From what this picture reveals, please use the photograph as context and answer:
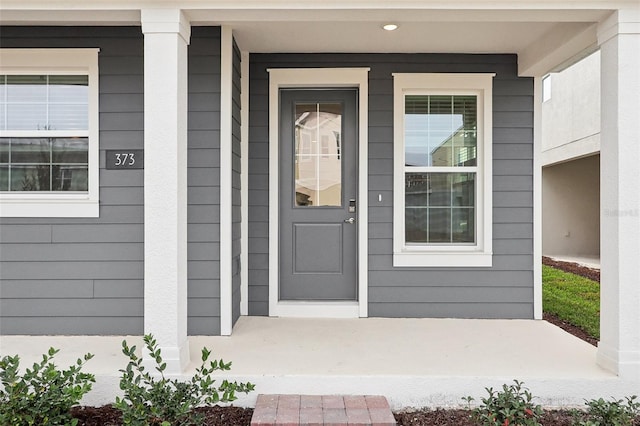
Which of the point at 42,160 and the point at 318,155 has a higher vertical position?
the point at 318,155

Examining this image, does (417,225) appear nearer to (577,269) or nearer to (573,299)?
(573,299)

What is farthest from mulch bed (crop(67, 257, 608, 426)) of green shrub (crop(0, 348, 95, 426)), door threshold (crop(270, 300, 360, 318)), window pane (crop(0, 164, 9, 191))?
window pane (crop(0, 164, 9, 191))

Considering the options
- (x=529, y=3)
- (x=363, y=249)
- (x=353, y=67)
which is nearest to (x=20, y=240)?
(x=363, y=249)

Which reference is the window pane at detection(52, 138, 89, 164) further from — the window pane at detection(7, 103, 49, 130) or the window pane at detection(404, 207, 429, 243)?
the window pane at detection(404, 207, 429, 243)

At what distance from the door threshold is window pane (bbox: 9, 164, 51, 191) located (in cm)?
221

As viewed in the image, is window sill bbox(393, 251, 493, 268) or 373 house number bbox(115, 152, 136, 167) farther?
window sill bbox(393, 251, 493, 268)

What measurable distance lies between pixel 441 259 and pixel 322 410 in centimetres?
219

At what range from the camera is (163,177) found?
9.98ft

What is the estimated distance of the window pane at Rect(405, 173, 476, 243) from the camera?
4.59m

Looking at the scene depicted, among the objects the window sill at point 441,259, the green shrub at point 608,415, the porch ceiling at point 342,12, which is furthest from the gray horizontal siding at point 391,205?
the green shrub at point 608,415

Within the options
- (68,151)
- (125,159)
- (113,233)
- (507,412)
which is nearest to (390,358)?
(507,412)

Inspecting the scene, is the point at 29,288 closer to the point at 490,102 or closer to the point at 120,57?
the point at 120,57

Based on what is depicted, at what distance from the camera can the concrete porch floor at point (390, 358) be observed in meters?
2.98

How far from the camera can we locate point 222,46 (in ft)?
12.6
